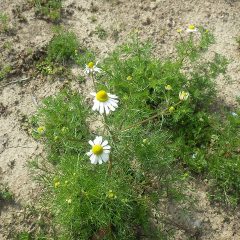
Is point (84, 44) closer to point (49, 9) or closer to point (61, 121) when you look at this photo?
point (49, 9)

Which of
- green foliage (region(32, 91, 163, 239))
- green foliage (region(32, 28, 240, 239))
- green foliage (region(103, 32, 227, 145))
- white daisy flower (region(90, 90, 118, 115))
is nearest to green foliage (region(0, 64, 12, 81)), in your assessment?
green foliage (region(32, 28, 240, 239))

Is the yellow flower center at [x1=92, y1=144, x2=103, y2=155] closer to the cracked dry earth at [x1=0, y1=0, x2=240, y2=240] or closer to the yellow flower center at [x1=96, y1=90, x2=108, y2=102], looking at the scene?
the yellow flower center at [x1=96, y1=90, x2=108, y2=102]

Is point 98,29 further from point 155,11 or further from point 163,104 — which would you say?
point 163,104

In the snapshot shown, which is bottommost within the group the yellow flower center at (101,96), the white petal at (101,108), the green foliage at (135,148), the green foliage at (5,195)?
the green foliage at (5,195)

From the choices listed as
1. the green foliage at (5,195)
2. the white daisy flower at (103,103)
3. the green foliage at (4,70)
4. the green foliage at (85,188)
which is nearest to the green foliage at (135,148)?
the green foliage at (85,188)

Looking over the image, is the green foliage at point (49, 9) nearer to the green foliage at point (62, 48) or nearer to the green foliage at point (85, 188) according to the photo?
the green foliage at point (62, 48)

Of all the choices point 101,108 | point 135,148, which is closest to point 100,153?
point 101,108
